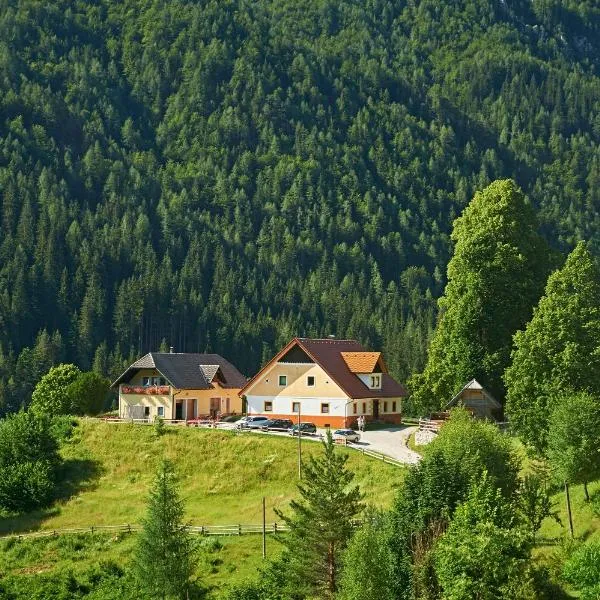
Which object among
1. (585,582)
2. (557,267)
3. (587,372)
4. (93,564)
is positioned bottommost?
(93,564)

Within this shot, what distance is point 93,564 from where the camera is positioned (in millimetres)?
72688

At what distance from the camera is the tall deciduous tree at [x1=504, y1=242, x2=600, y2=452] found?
226 ft

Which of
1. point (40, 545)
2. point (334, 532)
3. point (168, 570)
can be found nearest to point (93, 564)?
point (40, 545)

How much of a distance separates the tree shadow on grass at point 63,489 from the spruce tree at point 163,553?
830 inches

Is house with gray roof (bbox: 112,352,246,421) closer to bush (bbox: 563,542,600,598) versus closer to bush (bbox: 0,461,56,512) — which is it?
bush (bbox: 0,461,56,512)

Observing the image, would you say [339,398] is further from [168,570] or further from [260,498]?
[168,570]

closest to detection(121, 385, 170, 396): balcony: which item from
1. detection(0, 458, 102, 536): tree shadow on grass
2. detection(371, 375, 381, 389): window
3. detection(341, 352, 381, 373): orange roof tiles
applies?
detection(0, 458, 102, 536): tree shadow on grass

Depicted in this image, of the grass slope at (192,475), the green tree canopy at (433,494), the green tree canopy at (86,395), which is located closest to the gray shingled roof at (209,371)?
the green tree canopy at (86,395)

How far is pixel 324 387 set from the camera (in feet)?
323

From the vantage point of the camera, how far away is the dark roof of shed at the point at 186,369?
341ft

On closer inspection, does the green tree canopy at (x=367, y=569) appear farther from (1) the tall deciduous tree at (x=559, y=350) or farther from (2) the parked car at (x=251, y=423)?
(2) the parked car at (x=251, y=423)

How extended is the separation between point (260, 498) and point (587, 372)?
980 inches

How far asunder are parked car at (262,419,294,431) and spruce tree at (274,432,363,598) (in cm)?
3341

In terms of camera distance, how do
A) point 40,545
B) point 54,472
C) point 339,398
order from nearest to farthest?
point 40,545 < point 54,472 < point 339,398
